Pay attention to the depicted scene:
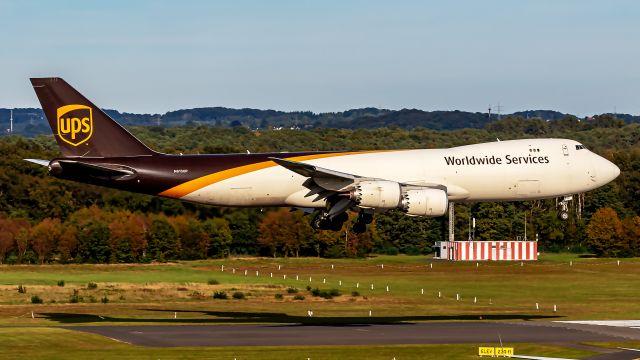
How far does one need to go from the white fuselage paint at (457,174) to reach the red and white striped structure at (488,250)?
63.3 metres

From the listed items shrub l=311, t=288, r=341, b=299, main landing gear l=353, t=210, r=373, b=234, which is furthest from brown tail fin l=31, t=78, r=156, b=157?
shrub l=311, t=288, r=341, b=299

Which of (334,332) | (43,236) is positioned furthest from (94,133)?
(43,236)

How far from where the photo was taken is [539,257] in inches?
5571

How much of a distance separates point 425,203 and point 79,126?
882 inches

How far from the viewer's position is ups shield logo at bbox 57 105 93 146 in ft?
246

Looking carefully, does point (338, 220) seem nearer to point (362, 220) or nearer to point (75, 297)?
point (362, 220)

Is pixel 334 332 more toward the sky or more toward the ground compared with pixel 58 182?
more toward the ground

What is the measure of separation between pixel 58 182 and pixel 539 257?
185 ft

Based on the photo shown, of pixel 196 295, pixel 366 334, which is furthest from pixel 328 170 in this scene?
pixel 196 295

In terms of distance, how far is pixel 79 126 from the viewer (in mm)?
75250

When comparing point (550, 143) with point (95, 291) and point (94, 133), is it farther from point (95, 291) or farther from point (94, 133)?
point (95, 291)

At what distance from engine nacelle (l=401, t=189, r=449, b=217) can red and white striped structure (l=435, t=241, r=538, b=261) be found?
66898mm

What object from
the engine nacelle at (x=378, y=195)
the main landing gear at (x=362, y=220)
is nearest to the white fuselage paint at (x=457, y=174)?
the engine nacelle at (x=378, y=195)

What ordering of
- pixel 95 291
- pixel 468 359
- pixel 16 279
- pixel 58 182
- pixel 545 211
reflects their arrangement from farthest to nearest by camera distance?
pixel 545 211 → pixel 58 182 → pixel 16 279 → pixel 95 291 → pixel 468 359
